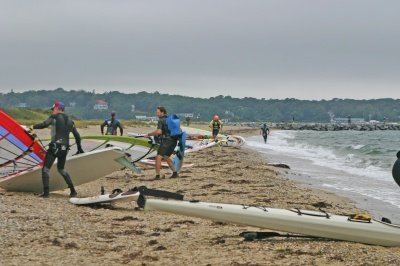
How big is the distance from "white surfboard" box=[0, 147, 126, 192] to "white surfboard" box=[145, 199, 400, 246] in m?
3.91

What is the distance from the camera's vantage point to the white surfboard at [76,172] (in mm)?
9914

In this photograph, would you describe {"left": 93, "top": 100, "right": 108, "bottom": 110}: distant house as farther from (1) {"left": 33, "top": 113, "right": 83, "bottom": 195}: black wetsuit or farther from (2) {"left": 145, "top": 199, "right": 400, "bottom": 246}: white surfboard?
(2) {"left": 145, "top": 199, "right": 400, "bottom": 246}: white surfboard

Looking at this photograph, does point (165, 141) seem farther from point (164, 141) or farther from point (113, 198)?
point (113, 198)

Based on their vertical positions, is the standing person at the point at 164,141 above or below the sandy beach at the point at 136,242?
above

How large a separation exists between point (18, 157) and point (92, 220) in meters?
3.26

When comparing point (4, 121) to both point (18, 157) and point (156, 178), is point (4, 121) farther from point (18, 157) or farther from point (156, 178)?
point (156, 178)

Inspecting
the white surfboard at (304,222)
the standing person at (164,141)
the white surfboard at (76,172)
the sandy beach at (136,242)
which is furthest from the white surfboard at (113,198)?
the standing person at (164,141)

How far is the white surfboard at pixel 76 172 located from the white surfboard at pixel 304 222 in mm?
3908

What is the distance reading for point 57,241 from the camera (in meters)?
5.98

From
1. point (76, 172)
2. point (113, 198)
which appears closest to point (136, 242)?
point (113, 198)

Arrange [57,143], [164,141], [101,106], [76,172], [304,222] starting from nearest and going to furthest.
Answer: [304,222]
[57,143]
[76,172]
[164,141]
[101,106]

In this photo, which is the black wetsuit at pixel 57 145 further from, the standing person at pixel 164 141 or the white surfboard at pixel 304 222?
the standing person at pixel 164 141

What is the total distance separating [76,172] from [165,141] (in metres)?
2.78

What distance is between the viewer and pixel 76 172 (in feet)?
34.1
